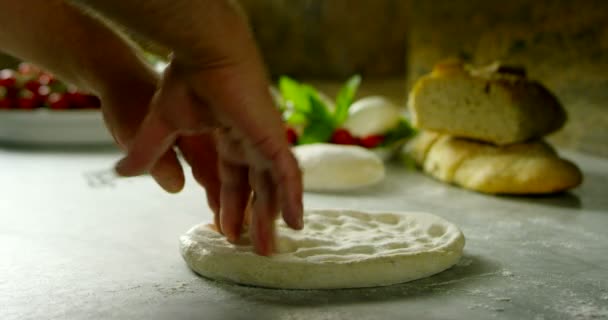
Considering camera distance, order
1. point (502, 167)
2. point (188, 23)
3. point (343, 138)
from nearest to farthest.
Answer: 1. point (188, 23)
2. point (502, 167)
3. point (343, 138)

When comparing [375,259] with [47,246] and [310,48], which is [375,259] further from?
[310,48]

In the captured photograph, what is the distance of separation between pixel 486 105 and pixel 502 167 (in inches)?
6.5

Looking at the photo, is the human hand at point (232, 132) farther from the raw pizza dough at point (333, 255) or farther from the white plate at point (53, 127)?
the white plate at point (53, 127)

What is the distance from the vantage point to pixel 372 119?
2053 mm

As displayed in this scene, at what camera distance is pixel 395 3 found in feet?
12.0

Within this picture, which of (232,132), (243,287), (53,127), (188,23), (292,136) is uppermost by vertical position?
(188,23)

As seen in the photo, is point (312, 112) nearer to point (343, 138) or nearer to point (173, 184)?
point (343, 138)

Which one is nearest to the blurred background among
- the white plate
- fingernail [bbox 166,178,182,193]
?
fingernail [bbox 166,178,182,193]

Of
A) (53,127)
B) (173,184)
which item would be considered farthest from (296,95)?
(173,184)

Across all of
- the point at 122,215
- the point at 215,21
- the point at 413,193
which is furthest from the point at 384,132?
the point at 215,21

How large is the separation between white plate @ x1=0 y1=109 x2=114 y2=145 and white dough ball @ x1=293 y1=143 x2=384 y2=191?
31.8 inches

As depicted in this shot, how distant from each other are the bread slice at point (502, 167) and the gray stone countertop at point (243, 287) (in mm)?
33

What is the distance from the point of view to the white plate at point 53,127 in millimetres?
2217

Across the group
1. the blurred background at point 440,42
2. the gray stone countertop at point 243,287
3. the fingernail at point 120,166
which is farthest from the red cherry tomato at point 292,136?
the fingernail at point 120,166
